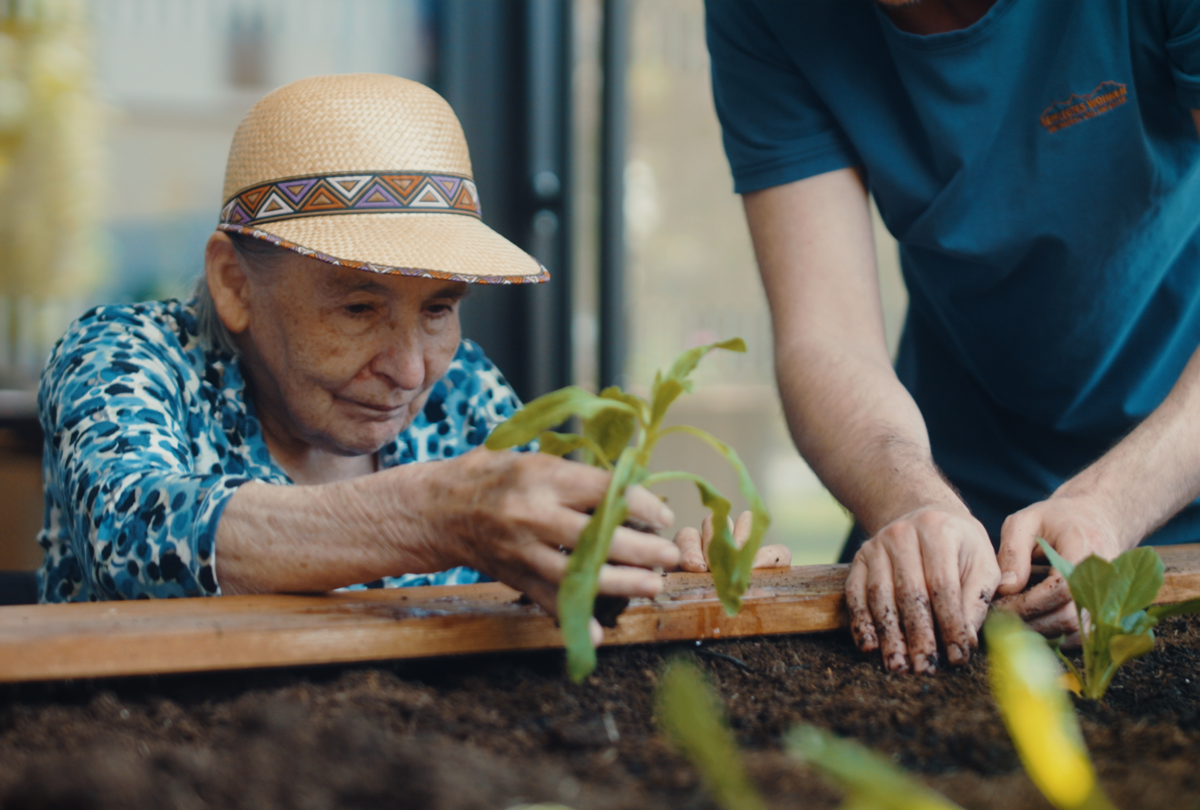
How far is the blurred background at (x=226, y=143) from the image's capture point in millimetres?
2627

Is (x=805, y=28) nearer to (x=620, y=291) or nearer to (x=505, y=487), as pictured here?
(x=505, y=487)

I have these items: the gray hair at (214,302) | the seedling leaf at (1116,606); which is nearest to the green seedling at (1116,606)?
the seedling leaf at (1116,606)

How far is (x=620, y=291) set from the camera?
277 centimetres

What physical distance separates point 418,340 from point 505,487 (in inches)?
19.1

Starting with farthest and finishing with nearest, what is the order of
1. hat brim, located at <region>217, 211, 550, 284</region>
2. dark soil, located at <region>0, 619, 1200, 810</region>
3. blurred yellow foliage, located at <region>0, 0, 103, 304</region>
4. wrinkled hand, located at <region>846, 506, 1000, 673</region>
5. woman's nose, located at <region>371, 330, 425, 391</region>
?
blurred yellow foliage, located at <region>0, 0, 103, 304</region>, woman's nose, located at <region>371, 330, 425, 391</region>, hat brim, located at <region>217, 211, 550, 284</region>, wrinkled hand, located at <region>846, 506, 1000, 673</region>, dark soil, located at <region>0, 619, 1200, 810</region>

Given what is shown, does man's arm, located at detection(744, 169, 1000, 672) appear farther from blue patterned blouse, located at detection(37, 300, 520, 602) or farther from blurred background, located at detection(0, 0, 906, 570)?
blurred background, located at detection(0, 0, 906, 570)

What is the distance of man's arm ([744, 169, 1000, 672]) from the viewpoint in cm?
89

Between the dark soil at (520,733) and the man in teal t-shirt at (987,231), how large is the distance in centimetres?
30

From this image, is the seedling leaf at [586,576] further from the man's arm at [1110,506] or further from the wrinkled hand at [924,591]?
the man's arm at [1110,506]

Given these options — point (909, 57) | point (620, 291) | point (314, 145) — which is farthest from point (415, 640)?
point (620, 291)

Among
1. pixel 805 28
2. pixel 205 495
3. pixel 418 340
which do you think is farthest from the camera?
pixel 805 28

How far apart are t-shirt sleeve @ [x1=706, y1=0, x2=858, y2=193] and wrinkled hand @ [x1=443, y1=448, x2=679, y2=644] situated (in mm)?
779

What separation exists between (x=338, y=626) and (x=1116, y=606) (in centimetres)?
66

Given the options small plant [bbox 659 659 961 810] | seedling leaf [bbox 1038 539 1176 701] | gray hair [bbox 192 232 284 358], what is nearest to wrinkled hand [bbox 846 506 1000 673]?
seedling leaf [bbox 1038 539 1176 701]
